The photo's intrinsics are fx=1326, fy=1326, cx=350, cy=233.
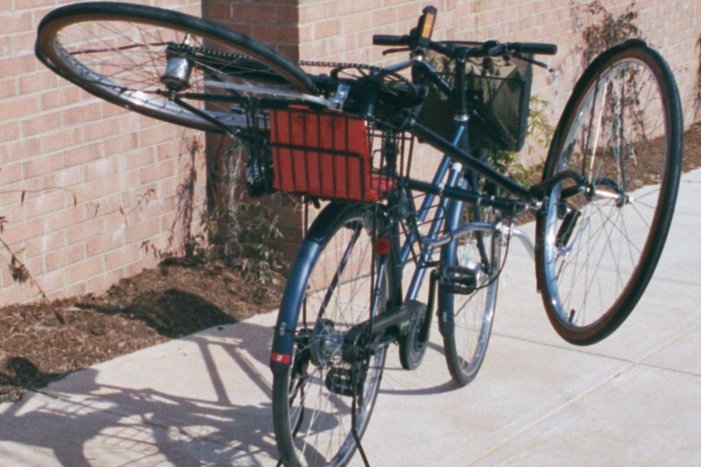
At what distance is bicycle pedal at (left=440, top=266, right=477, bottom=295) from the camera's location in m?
4.62

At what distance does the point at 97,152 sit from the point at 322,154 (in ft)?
7.94

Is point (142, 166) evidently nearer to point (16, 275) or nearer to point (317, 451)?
point (16, 275)

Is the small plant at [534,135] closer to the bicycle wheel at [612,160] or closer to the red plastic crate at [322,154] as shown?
the bicycle wheel at [612,160]

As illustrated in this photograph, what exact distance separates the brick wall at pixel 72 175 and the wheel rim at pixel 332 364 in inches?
56.0

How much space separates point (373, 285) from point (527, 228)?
3621 mm

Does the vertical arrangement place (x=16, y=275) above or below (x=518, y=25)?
below

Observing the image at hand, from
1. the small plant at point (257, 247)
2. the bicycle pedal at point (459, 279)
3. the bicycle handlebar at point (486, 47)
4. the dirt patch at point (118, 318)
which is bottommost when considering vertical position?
the dirt patch at point (118, 318)

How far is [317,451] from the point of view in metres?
4.47

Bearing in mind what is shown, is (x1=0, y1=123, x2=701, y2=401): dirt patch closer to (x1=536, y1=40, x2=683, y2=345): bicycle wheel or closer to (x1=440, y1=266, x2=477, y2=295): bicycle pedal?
(x1=440, y1=266, x2=477, y2=295): bicycle pedal

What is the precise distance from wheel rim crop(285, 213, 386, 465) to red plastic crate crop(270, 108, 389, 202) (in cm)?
27

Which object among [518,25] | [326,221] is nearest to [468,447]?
[326,221]

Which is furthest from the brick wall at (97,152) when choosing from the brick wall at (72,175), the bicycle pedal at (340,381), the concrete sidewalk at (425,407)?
the bicycle pedal at (340,381)

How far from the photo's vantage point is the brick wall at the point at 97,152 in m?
5.46

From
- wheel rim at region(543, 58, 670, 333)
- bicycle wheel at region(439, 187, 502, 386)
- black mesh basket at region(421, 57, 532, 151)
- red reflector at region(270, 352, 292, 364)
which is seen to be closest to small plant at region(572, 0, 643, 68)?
wheel rim at region(543, 58, 670, 333)
